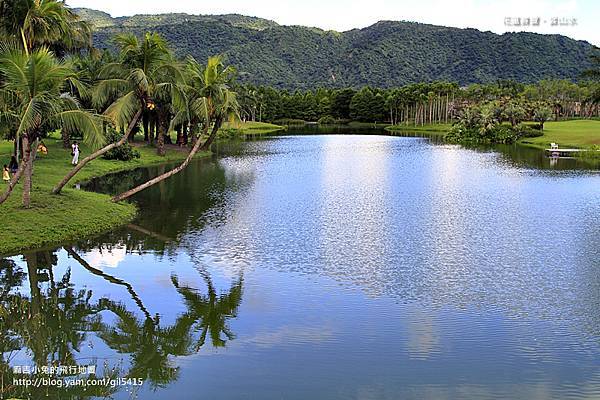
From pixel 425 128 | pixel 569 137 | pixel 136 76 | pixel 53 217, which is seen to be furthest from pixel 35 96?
pixel 425 128

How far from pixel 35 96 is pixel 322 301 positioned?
13.0 metres

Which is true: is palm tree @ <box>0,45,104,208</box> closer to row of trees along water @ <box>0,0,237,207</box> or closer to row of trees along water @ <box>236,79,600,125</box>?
row of trees along water @ <box>0,0,237,207</box>

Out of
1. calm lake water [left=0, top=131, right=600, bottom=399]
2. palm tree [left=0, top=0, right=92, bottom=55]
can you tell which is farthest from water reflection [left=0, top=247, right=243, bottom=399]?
palm tree [left=0, top=0, right=92, bottom=55]

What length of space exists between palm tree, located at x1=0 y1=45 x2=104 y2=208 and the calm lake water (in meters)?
Answer: 4.89

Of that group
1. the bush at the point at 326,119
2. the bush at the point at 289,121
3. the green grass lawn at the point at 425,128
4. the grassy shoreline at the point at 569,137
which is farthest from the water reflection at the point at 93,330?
the bush at the point at 326,119

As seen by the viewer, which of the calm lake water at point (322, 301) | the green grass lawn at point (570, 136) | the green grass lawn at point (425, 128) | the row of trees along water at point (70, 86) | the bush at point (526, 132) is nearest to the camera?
the calm lake water at point (322, 301)

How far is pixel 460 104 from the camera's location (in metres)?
164

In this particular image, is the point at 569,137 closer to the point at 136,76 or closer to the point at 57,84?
the point at 136,76

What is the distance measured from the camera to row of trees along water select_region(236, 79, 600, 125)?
16175 cm

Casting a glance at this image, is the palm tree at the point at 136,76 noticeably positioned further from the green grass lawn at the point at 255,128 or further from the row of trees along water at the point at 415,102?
the row of trees along water at the point at 415,102

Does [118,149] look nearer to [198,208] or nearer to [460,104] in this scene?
[198,208]

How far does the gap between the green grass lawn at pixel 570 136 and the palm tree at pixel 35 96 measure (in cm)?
6920

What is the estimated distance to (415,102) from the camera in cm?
17288

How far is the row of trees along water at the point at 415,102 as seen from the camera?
161750 mm
